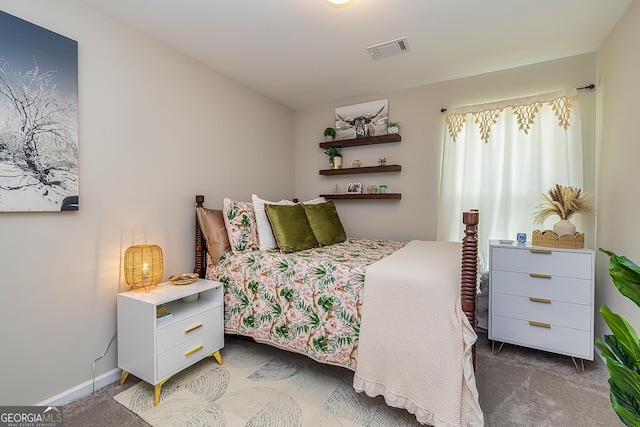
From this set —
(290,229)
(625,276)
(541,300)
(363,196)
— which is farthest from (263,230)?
(541,300)

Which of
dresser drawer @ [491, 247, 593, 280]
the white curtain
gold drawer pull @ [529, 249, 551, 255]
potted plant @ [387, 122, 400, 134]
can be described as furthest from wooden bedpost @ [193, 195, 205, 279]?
gold drawer pull @ [529, 249, 551, 255]

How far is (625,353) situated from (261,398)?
172cm

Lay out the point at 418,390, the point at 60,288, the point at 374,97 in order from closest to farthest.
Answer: the point at 418,390, the point at 60,288, the point at 374,97

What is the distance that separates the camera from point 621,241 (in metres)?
1.92

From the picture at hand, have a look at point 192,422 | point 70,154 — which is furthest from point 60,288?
point 192,422

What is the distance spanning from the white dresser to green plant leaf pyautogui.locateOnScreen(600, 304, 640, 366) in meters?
1.55

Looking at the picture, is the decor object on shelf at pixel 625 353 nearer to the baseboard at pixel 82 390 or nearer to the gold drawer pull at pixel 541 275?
the gold drawer pull at pixel 541 275

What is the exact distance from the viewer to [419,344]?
4.79 ft

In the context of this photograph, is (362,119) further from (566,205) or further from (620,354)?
(620,354)

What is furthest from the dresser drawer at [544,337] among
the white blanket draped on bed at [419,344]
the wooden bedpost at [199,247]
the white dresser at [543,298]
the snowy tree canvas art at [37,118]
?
the snowy tree canvas art at [37,118]

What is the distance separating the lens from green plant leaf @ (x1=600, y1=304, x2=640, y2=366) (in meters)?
0.80

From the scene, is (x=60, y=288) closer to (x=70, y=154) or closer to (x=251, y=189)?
(x=70, y=154)

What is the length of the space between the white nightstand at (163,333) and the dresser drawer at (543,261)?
7.45 ft

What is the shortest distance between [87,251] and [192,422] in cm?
123
